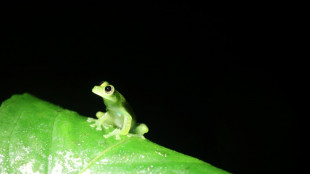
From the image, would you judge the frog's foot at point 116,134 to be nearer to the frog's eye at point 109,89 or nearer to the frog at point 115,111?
the frog at point 115,111

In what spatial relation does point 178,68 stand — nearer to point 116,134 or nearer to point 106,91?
point 106,91

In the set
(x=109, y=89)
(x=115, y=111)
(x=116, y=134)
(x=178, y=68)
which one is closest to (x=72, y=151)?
(x=116, y=134)

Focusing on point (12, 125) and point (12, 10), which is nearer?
point (12, 125)

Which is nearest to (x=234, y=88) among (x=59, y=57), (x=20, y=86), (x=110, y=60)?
(x=110, y=60)

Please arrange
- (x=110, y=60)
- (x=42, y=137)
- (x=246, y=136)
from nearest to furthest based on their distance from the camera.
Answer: (x=42, y=137), (x=246, y=136), (x=110, y=60)

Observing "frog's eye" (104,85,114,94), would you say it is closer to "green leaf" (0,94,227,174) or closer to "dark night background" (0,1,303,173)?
"green leaf" (0,94,227,174)

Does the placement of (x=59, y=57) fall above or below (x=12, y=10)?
below

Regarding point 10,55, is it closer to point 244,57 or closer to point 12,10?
point 12,10
